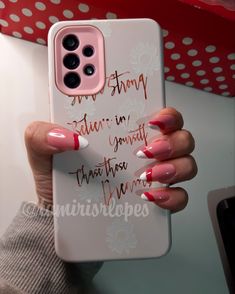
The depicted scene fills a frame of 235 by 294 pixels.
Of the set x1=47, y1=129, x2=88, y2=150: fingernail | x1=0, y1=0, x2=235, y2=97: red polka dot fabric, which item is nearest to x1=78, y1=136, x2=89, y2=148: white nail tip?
x1=47, y1=129, x2=88, y2=150: fingernail

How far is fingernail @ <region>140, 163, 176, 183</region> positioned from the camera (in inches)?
13.7

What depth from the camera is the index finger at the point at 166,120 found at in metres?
0.34

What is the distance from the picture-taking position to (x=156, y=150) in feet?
1.14

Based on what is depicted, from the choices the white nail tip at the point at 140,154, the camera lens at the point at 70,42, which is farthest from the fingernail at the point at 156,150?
the camera lens at the point at 70,42

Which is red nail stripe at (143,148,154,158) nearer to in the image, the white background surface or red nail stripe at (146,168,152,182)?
red nail stripe at (146,168,152,182)

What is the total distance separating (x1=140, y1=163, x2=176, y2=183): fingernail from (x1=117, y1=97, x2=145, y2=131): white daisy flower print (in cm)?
4

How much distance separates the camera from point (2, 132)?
19.0 inches

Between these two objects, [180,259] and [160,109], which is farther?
[180,259]

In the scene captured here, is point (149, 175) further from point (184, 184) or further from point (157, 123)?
point (184, 184)

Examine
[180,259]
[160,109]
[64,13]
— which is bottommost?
[180,259]

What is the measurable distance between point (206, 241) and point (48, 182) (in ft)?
0.67

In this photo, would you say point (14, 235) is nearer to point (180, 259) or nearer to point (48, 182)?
point (48, 182)

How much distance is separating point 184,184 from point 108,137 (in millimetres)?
166

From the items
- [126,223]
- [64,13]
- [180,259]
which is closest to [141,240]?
[126,223]
